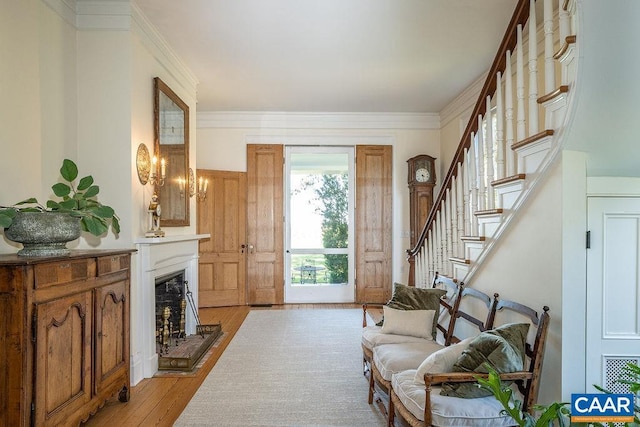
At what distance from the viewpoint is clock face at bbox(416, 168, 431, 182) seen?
20.5 feet

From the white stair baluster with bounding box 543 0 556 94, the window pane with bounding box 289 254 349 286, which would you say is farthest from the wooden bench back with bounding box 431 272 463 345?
the window pane with bounding box 289 254 349 286

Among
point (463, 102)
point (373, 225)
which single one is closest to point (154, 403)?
point (373, 225)

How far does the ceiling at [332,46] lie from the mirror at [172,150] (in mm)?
520

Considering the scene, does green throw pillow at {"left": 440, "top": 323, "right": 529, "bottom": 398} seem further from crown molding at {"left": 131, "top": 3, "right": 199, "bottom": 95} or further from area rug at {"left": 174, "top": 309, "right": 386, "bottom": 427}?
crown molding at {"left": 131, "top": 3, "right": 199, "bottom": 95}

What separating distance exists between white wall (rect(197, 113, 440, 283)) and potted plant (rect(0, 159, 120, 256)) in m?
3.94

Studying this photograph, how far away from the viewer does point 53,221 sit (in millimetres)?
2346

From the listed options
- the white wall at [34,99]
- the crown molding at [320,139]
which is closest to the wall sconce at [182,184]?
the white wall at [34,99]

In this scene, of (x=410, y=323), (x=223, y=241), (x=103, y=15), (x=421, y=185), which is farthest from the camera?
(x=223, y=241)

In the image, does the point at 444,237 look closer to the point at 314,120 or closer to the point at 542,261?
the point at 542,261

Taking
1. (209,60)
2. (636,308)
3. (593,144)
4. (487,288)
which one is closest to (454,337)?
(487,288)

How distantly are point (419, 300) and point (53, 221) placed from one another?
2.58 meters

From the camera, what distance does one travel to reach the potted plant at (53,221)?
226 centimetres

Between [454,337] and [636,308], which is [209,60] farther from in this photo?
[636,308]

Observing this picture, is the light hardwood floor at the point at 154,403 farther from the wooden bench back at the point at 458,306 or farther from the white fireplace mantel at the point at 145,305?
the wooden bench back at the point at 458,306
